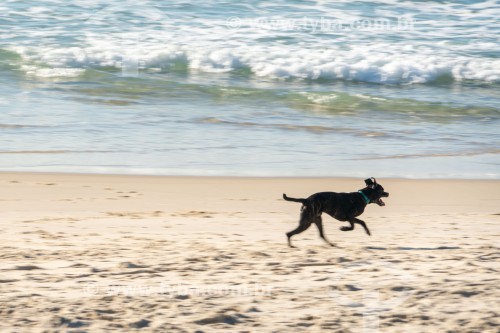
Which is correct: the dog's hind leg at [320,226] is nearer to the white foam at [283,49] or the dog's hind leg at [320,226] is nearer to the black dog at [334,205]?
the black dog at [334,205]

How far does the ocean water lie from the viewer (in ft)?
28.8

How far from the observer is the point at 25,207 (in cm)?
671

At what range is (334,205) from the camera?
5.40m

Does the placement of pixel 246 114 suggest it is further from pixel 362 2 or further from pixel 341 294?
pixel 362 2

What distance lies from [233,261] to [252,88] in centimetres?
898

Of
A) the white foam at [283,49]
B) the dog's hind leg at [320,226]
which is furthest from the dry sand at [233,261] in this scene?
the white foam at [283,49]

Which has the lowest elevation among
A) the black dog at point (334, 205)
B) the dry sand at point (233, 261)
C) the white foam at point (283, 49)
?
the dry sand at point (233, 261)

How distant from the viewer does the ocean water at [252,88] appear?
879cm

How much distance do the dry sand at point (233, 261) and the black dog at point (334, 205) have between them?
0.49 ft

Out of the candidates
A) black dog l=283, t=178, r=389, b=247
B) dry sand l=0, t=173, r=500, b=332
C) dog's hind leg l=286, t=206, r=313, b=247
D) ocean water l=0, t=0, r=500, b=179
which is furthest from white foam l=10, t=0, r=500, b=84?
dog's hind leg l=286, t=206, r=313, b=247

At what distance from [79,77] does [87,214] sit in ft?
27.6

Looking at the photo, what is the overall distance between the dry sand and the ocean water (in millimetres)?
999

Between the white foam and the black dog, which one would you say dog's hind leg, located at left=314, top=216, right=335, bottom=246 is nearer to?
the black dog

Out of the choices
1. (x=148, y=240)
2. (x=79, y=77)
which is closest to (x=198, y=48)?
(x=79, y=77)
